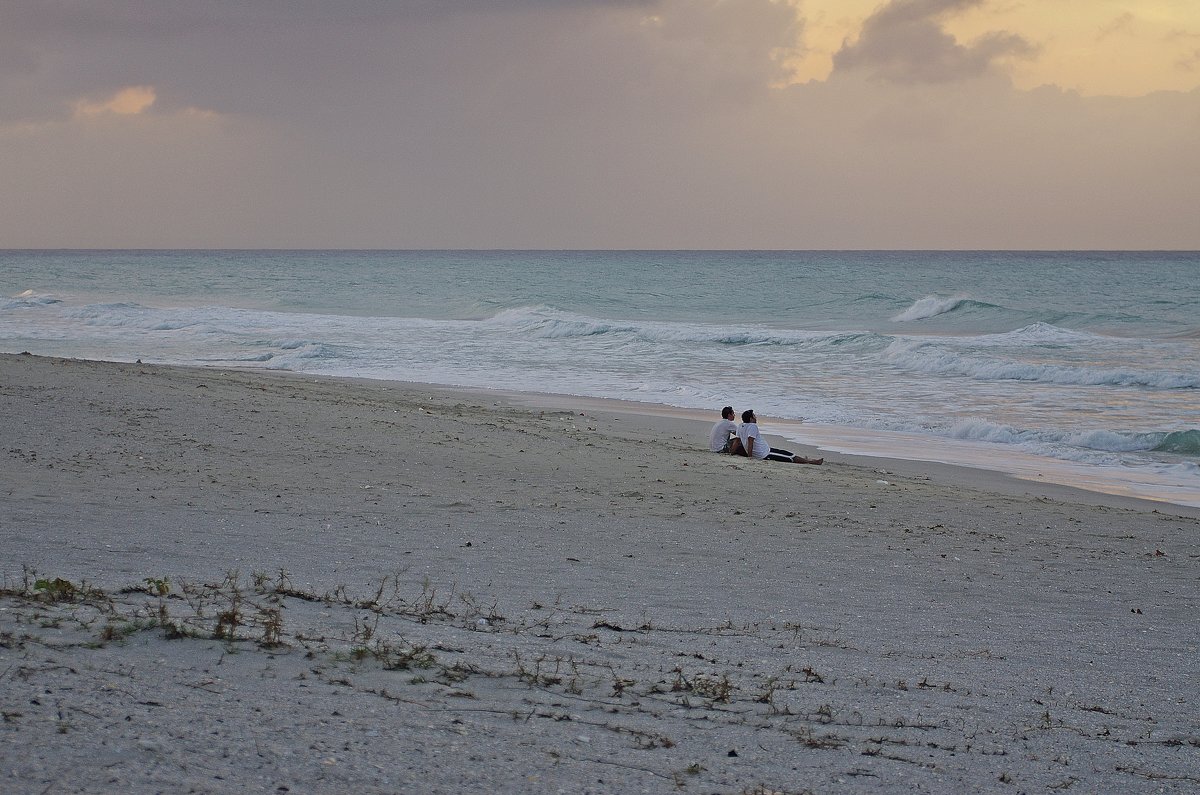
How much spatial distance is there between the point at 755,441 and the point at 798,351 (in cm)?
1965

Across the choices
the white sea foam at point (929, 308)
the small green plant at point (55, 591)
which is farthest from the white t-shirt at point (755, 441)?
the white sea foam at point (929, 308)

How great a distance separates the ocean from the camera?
606 inches

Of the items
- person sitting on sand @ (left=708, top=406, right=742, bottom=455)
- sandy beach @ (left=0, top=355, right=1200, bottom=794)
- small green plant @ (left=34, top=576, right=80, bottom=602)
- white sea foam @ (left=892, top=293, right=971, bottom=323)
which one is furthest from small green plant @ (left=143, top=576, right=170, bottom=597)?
white sea foam @ (left=892, top=293, right=971, bottom=323)

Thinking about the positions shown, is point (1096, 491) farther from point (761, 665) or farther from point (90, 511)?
point (90, 511)

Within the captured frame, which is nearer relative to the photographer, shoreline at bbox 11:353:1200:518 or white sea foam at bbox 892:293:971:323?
shoreline at bbox 11:353:1200:518

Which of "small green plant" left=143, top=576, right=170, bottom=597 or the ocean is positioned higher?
the ocean

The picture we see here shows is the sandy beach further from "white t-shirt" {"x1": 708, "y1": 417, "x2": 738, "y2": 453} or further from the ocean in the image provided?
the ocean

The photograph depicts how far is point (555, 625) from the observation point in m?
5.16

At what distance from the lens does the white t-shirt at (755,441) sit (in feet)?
40.5

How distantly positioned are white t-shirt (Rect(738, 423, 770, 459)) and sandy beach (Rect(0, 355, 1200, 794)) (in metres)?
1.27

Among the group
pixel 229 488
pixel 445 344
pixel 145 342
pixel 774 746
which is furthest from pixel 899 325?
pixel 774 746

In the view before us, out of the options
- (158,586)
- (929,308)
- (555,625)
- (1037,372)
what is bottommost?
(555,625)

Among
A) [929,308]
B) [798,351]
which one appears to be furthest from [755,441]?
[929,308]

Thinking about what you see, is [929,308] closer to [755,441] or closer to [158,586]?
[755,441]
